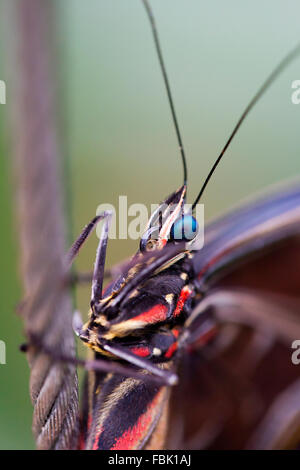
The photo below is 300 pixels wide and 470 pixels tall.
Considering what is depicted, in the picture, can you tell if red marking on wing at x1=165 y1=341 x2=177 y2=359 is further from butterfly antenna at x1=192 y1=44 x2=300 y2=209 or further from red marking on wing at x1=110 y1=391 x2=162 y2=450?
butterfly antenna at x1=192 y1=44 x2=300 y2=209

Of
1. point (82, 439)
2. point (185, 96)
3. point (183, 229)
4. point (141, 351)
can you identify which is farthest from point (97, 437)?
point (185, 96)

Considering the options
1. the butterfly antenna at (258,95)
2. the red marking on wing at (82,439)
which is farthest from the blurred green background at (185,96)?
the red marking on wing at (82,439)

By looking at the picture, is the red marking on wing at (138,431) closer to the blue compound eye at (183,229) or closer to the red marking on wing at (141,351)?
the red marking on wing at (141,351)

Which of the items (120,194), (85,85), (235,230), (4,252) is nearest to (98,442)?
(235,230)

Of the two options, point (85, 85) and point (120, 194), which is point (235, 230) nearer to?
point (120, 194)

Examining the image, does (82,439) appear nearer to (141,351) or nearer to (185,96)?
(141,351)

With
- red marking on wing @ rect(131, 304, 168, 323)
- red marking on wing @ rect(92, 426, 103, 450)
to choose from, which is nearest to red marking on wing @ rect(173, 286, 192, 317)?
red marking on wing @ rect(131, 304, 168, 323)

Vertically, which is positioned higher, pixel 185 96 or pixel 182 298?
pixel 185 96
